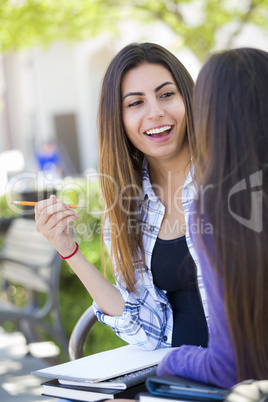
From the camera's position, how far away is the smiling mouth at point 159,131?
2123 millimetres

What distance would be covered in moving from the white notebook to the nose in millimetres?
847

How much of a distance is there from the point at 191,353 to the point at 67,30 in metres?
6.68

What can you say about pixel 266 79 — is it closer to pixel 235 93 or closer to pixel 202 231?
pixel 235 93

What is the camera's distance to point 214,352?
130 centimetres

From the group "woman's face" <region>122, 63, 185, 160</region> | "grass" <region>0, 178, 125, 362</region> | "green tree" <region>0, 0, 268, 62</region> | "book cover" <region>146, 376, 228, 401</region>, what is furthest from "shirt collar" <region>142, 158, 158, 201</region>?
"green tree" <region>0, 0, 268, 62</region>

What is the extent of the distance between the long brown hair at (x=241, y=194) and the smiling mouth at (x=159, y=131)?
2.61 feet

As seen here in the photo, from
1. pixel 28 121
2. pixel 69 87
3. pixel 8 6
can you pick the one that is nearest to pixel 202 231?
pixel 8 6

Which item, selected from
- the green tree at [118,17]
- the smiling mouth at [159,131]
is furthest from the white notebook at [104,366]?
the green tree at [118,17]

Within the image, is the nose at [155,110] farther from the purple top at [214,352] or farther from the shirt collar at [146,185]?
the purple top at [214,352]

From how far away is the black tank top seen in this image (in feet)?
6.49

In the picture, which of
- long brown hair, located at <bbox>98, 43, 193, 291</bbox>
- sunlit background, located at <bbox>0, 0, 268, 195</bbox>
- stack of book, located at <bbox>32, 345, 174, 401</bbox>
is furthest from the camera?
sunlit background, located at <bbox>0, 0, 268, 195</bbox>

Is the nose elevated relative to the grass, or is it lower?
elevated

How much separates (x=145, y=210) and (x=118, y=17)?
576 cm

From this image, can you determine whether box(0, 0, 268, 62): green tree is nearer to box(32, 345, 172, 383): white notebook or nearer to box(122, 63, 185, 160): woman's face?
box(122, 63, 185, 160): woman's face
